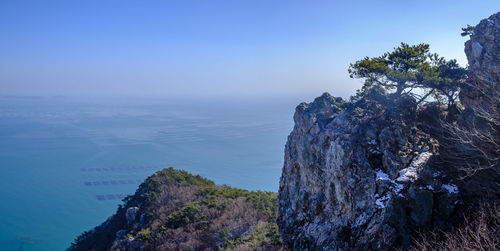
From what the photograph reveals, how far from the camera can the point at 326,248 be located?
818 cm

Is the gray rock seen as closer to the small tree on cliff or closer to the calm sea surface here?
the small tree on cliff

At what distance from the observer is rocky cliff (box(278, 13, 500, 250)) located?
23.0 feet

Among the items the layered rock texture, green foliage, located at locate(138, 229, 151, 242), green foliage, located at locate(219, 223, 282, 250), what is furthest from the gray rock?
green foliage, located at locate(219, 223, 282, 250)

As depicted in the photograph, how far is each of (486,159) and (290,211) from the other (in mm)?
6019

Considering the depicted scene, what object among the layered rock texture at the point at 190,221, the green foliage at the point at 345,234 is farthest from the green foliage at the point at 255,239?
the green foliage at the point at 345,234

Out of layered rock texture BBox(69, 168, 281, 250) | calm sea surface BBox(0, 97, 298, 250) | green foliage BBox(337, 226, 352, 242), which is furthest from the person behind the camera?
calm sea surface BBox(0, 97, 298, 250)

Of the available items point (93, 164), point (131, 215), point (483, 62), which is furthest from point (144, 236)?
point (93, 164)

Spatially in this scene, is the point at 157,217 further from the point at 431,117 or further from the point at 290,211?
the point at 431,117

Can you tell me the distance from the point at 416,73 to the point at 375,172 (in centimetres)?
392

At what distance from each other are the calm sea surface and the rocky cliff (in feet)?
123

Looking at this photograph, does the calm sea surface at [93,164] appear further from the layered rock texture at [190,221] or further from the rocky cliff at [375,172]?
the rocky cliff at [375,172]

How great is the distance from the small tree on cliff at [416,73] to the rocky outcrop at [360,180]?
Answer: 28.5 inches

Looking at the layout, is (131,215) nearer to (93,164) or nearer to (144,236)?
(144,236)

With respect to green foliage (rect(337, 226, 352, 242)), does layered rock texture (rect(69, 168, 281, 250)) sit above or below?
below
